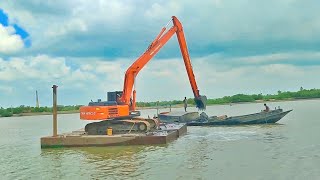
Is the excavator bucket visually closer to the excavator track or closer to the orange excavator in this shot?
the orange excavator

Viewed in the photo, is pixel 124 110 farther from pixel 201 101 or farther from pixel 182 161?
pixel 201 101

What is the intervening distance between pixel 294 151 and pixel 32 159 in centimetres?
1442

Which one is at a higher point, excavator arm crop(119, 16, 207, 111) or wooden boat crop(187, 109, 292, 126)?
excavator arm crop(119, 16, 207, 111)

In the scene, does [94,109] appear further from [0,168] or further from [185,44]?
[185,44]

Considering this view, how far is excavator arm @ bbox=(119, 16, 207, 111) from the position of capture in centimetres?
3381

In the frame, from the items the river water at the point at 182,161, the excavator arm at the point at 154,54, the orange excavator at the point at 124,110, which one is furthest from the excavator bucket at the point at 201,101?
the river water at the point at 182,161

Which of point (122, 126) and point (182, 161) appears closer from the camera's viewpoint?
point (182, 161)

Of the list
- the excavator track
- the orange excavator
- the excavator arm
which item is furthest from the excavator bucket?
the excavator track

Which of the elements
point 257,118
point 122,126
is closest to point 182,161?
point 122,126

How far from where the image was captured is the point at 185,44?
139ft

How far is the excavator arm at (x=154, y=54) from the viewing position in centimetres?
3381

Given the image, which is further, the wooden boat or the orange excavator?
the wooden boat

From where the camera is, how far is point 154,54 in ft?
120

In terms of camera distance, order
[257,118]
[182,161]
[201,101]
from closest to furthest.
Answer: [182,161], [257,118], [201,101]
